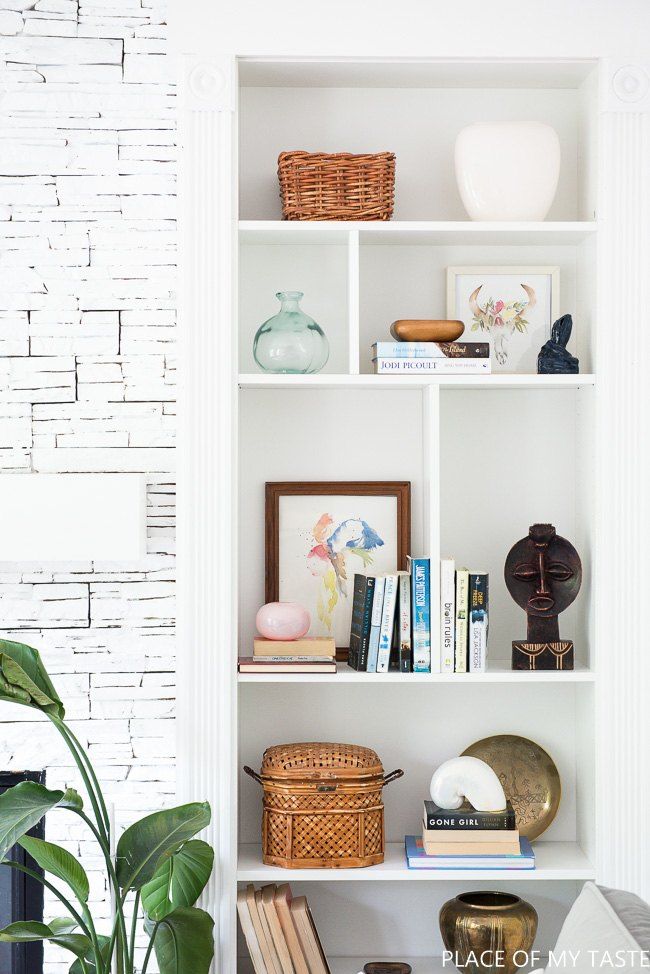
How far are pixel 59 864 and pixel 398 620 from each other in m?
0.89

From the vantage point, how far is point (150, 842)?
73.2 inches

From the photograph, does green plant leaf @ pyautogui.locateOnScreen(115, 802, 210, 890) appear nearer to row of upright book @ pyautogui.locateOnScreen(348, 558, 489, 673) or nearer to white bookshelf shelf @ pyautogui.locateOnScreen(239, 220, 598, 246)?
row of upright book @ pyautogui.locateOnScreen(348, 558, 489, 673)

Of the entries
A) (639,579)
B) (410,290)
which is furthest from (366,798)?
(410,290)

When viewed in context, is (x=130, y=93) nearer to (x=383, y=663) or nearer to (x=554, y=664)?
(x=383, y=663)

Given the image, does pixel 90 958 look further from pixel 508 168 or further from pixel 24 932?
pixel 508 168

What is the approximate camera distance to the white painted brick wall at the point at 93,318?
2252mm

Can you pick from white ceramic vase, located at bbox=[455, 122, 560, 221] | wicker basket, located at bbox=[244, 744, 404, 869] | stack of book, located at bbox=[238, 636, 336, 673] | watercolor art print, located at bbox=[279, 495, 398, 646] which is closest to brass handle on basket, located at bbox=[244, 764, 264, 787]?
wicker basket, located at bbox=[244, 744, 404, 869]

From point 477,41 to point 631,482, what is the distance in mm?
1066

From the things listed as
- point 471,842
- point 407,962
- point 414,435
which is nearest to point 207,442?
point 414,435

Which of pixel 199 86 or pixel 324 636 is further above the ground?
pixel 199 86

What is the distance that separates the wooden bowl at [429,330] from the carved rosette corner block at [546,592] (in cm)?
49

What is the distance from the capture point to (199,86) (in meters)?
2.11

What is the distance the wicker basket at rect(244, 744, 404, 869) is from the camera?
84.0 inches

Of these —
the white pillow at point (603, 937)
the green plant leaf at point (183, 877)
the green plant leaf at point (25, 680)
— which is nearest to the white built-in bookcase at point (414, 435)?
the green plant leaf at point (183, 877)
